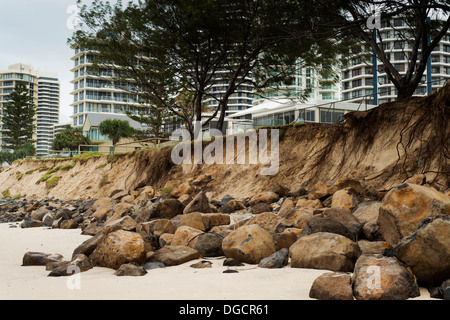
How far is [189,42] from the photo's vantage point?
53.8 ft

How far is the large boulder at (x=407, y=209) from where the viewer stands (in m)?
4.10

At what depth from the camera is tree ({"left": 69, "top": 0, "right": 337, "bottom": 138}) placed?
1430 cm

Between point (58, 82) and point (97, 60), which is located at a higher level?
point (58, 82)

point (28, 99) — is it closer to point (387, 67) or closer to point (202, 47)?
point (202, 47)

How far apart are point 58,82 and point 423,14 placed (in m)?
143

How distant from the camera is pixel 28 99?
5697cm

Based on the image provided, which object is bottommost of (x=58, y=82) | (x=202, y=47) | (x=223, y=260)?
(x=223, y=260)

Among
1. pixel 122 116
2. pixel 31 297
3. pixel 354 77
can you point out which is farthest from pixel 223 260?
pixel 354 77

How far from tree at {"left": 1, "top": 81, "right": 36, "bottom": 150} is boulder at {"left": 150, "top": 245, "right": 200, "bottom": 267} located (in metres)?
58.6

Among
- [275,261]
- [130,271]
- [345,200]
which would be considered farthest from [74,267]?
[345,200]

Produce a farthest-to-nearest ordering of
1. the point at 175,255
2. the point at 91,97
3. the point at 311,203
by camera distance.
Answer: the point at 91,97, the point at 311,203, the point at 175,255

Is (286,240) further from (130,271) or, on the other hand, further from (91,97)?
(91,97)

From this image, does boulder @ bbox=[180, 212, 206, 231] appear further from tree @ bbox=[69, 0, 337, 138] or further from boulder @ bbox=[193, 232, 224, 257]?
tree @ bbox=[69, 0, 337, 138]

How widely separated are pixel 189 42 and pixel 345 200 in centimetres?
1162
